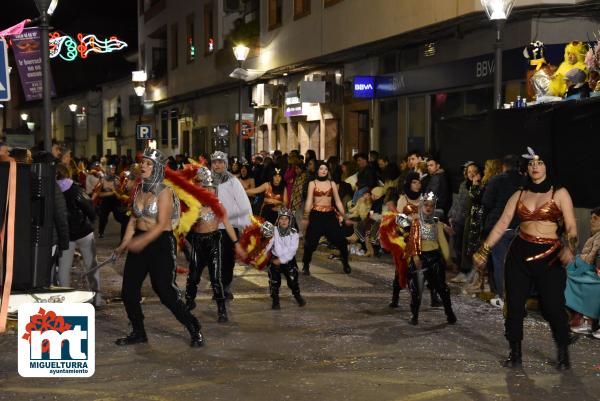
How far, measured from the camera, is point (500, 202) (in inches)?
449

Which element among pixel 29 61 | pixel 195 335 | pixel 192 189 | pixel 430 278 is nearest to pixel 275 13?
Result: pixel 29 61

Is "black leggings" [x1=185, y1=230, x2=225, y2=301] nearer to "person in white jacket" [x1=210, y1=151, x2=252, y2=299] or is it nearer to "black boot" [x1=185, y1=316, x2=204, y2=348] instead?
"person in white jacket" [x1=210, y1=151, x2=252, y2=299]

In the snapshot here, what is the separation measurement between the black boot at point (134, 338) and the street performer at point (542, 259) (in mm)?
3283

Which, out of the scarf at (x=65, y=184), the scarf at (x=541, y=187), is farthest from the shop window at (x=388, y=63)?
the scarf at (x=541, y=187)

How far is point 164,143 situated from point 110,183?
2924 cm

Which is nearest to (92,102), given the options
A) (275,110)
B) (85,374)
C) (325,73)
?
(275,110)

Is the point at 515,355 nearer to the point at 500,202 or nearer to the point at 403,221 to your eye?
the point at 403,221

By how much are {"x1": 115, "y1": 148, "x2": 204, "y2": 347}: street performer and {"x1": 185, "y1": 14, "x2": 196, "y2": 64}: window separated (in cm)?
3300

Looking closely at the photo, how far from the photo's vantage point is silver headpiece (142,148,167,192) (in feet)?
28.6

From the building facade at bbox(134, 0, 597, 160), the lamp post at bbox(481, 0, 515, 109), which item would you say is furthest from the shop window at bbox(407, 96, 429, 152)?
the lamp post at bbox(481, 0, 515, 109)

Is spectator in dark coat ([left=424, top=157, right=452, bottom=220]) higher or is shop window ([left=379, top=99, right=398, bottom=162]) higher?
shop window ([left=379, top=99, right=398, bottom=162])

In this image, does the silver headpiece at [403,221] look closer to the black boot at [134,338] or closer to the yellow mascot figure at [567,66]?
the black boot at [134,338]

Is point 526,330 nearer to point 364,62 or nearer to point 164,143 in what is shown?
point 364,62

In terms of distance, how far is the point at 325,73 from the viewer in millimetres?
27703
